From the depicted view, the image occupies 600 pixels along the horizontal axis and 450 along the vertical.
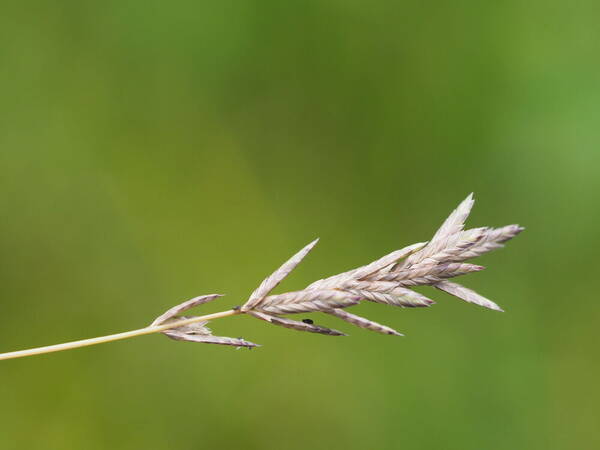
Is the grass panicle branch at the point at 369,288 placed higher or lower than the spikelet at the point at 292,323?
higher

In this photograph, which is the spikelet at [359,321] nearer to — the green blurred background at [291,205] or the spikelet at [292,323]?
the spikelet at [292,323]

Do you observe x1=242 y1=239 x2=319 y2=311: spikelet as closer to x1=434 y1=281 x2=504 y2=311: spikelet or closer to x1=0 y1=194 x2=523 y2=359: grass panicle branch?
x1=0 y1=194 x2=523 y2=359: grass panicle branch

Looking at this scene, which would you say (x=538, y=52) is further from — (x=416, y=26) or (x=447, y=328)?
(x=447, y=328)

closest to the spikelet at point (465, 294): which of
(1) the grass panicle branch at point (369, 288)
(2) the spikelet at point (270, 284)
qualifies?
(1) the grass panicle branch at point (369, 288)

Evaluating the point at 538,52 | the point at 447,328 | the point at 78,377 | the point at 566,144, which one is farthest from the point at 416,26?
the point at 78,377

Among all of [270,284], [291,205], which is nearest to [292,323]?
[270,284]

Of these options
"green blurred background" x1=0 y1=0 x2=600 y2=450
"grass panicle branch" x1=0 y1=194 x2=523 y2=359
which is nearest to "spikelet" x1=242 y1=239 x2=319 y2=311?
"grass panicle branch" x1=0 y1=194 x2=523 y2=359
